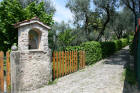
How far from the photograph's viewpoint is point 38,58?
5160mm

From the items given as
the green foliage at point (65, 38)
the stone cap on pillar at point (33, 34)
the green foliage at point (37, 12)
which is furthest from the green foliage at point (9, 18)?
the green foliage at point (65, 38)

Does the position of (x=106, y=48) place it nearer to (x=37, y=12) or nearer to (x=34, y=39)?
(x=37, y=12)

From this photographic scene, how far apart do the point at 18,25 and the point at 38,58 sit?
1.57m

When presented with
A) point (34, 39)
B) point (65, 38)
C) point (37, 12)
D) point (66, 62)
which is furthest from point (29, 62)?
point (65, 38)

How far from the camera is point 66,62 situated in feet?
23.1

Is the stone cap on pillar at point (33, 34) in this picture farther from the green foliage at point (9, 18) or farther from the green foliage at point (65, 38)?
the green foliage at point (65, 38)

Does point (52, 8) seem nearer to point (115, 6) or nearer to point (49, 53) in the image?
point (115, 6)

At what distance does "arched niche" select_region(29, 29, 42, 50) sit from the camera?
554 cm

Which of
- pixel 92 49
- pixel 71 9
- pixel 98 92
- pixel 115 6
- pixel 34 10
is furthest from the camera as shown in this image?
pixel 71 9

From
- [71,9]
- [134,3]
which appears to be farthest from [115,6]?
[71,9]

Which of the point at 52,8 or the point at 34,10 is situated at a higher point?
the point at 52,8

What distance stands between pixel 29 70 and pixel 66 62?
102 inches

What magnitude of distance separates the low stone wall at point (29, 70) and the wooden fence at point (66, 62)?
32.0 inches

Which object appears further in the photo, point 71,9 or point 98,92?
point 71,9
